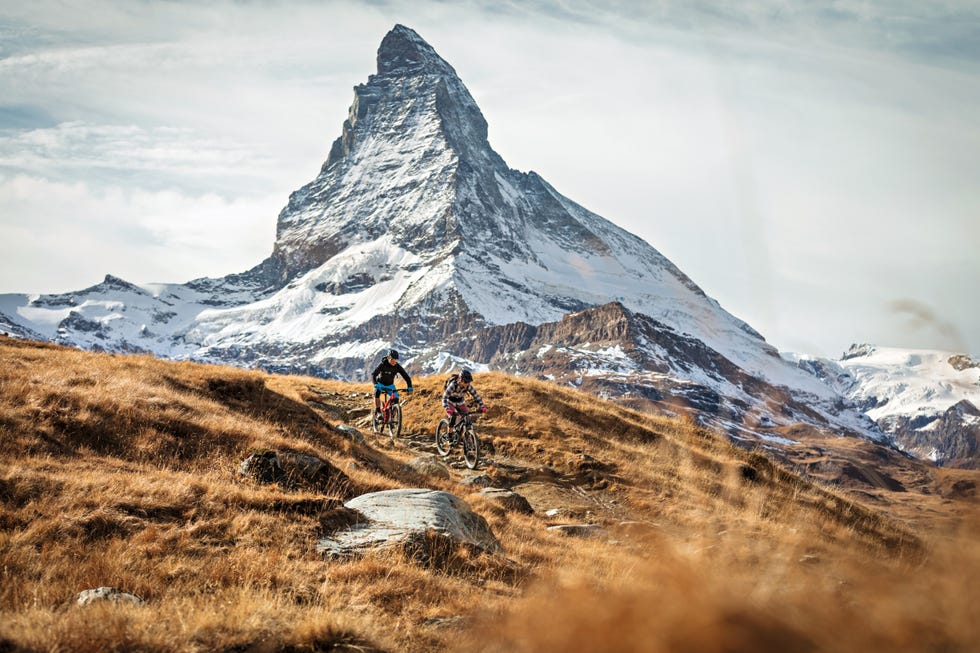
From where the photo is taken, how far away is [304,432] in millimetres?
20609

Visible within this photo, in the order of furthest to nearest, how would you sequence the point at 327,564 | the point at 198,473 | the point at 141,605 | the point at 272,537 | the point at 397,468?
the point at 397,468 < the point at 198,473 < the point at 272,537 < the point at 327,564 < the point at 141,605

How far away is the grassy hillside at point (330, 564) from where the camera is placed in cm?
786

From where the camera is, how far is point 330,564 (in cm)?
1012

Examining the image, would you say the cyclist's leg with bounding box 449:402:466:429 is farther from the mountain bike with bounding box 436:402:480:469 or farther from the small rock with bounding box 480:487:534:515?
the small rock with bounding box 480:487:534:515

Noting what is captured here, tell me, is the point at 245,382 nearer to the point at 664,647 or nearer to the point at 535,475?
the point at 535,475

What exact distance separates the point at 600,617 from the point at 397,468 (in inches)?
471

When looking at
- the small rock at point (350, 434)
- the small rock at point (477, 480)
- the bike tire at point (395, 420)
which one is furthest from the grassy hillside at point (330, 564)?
the bike tire at point (395, 420)

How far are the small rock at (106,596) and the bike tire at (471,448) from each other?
50.8 ft

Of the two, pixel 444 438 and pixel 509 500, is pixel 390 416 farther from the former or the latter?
pixel 509 500

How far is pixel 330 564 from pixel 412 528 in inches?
71.9

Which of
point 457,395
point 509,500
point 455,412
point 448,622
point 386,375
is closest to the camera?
point 448,622

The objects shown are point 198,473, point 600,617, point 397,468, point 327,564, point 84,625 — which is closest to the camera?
point 84,625

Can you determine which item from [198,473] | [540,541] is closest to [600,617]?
[540,541]

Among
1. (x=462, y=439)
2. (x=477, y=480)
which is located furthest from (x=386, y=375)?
(x=477, y=480)
